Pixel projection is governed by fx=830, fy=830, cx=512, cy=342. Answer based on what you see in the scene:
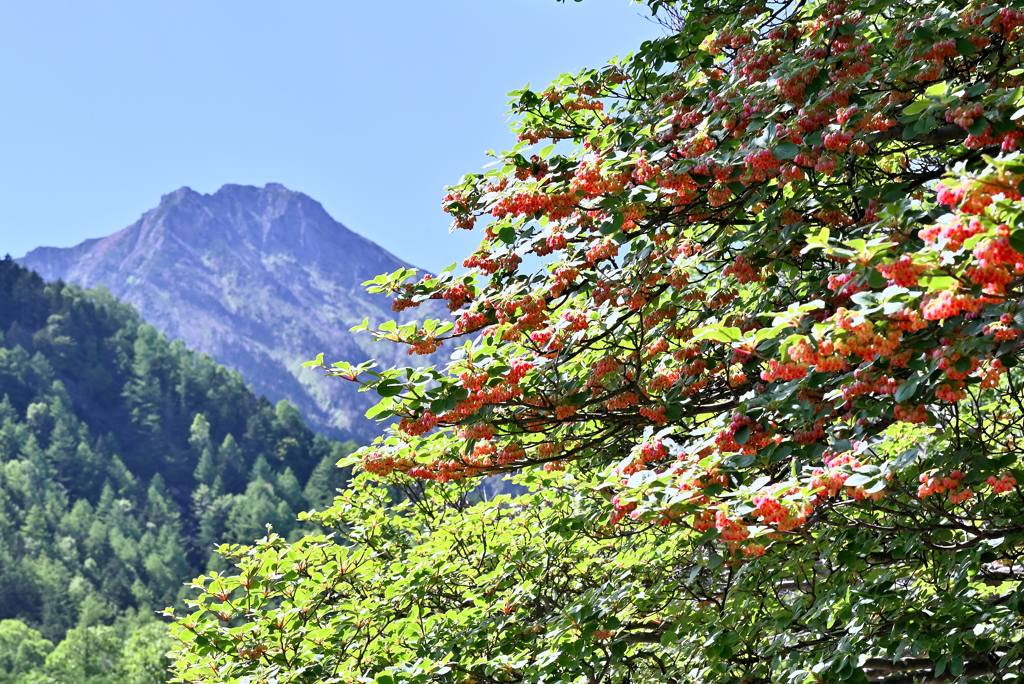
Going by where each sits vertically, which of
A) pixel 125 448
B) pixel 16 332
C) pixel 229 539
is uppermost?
pixel 16 332

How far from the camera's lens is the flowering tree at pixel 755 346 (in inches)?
106

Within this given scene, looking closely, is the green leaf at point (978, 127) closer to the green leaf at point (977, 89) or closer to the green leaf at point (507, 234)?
the green leaf at point (977, 89)

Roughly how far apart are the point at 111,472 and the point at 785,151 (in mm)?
132175

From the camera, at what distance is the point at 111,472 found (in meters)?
120

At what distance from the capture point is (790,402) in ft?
10.1

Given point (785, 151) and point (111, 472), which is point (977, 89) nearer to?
point (785, 151)

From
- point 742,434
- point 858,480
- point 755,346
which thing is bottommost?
point 858,480

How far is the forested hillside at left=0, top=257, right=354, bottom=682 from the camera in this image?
8196 centimetres

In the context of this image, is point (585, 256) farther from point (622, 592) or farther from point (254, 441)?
point (254, 441)

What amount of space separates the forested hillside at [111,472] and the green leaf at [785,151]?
52.5m

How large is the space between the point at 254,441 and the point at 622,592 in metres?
137

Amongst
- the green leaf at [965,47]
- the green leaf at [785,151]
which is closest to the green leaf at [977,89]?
the green leaf at [965,47]

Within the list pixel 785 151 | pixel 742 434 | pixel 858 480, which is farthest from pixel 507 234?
pixel 858 480

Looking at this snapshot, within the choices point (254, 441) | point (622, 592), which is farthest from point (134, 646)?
point (254, 441)
